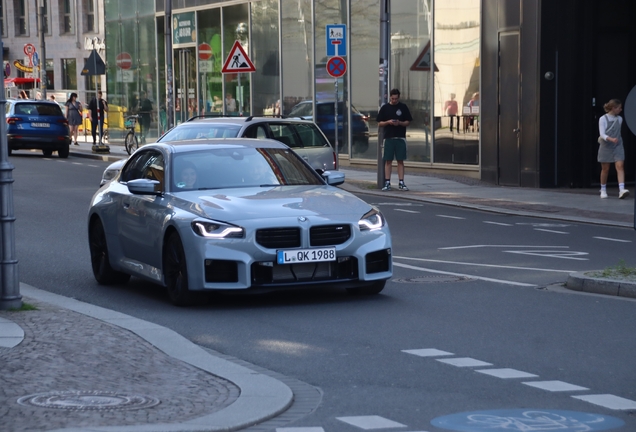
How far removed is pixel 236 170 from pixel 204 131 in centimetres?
856

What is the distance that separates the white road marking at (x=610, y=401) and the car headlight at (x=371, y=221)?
406 centimetres

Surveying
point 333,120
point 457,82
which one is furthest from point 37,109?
point 457,82

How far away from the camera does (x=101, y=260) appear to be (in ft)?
41.0

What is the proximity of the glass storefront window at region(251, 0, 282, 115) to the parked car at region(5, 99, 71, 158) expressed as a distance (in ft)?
20.1

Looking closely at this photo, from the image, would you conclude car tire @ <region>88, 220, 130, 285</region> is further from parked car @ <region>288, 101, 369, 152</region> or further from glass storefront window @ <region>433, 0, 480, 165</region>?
parked car @ <region>288, 101, 369, 152</region>

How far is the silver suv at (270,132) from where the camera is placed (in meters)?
20.2

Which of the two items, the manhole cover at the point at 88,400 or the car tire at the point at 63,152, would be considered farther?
the car tire at the point at 63,152

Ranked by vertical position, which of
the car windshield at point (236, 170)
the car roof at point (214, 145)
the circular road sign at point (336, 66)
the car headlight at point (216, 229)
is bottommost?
the car headlight at point (216, 229)

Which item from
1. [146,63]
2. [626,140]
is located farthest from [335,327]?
[146,63]

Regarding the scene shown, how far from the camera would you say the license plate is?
34.4 feet

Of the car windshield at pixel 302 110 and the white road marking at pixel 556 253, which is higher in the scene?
the car windshield at pixel 302 110

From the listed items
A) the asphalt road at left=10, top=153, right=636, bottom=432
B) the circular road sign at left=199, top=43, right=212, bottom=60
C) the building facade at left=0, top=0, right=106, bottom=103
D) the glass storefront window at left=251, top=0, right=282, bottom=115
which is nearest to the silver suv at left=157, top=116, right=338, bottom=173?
the asphalt road at left=10, top=153, right=636, bottom=432

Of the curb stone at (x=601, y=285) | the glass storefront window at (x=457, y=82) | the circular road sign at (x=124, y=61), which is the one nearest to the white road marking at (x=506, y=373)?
the curb stone at (x=601, y=285)

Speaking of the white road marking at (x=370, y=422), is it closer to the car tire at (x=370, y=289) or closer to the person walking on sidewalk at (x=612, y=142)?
the car tire at (x=370, y=289)
